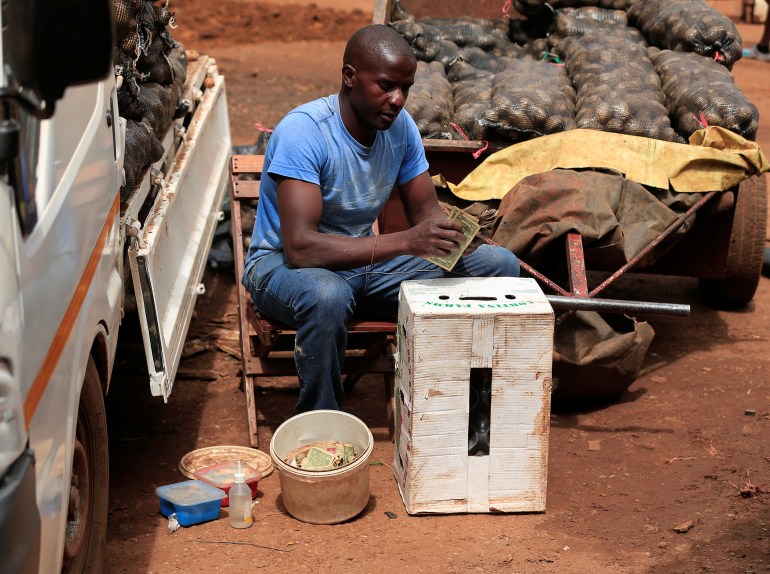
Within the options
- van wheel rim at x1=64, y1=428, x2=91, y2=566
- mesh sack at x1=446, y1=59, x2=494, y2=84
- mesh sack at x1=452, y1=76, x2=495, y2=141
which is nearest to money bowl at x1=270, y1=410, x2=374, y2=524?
van wheel rim at x1=64, y1=428, x2=91, y2=566

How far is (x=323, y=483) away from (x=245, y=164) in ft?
7.06

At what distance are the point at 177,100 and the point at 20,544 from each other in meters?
3.78

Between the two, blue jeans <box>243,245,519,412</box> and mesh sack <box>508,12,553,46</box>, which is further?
mesh sack <box>508,12,553,46</box>

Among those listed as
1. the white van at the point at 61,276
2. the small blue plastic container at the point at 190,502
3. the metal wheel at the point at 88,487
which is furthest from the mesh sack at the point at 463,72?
the metal wheel at the point at 88,487

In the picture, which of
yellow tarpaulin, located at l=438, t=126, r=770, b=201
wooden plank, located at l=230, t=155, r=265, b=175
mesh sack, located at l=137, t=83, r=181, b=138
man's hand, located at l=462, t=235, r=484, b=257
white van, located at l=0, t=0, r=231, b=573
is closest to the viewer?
white van, located at l=0, t=0, r=231, b=573

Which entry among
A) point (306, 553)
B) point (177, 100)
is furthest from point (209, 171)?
point (306, 553)

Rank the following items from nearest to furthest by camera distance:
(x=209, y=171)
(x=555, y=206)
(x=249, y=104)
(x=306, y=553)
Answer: (x=306, y=553)
(x=555, y=206)
(x=209, y=171)
(x=249, y=104)

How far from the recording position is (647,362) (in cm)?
557

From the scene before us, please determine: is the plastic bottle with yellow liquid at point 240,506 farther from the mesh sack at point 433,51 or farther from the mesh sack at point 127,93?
the mesh sack at point 433,51

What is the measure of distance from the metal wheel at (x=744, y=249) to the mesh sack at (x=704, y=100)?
0.39m

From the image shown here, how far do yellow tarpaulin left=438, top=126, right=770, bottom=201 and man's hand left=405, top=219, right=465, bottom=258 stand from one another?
1.28 meters

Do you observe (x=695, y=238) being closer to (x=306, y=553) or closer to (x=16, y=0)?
(x=306, y=553)

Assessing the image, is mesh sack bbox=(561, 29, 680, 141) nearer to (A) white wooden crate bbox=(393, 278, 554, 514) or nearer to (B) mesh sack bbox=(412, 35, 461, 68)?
(B) mesh sack bbox=(412, 35, 461, 68)

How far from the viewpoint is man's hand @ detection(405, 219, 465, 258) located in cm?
392
